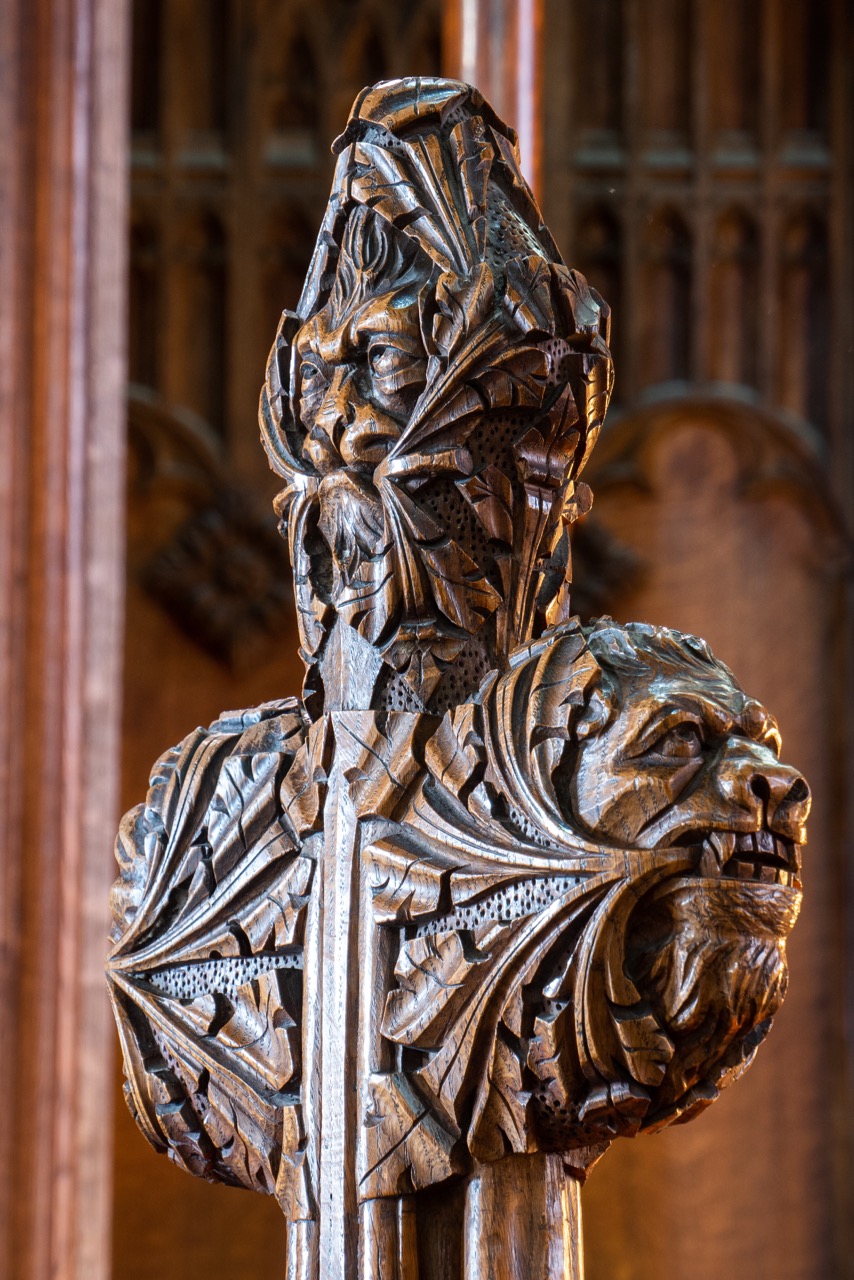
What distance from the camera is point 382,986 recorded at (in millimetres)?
460

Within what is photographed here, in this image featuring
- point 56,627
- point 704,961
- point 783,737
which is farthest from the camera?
point 783,737

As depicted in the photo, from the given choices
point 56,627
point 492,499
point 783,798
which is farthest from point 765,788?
point 56,627

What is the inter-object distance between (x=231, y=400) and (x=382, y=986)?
2.96 m

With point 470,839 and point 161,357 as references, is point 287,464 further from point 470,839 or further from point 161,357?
point 161,357

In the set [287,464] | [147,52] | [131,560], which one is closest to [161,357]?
[131,560]

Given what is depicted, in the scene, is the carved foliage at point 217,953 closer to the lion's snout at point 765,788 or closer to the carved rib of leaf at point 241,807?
the carved rib of leaf at point 241,807

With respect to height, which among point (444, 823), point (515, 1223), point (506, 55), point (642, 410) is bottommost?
point (515, 1223)

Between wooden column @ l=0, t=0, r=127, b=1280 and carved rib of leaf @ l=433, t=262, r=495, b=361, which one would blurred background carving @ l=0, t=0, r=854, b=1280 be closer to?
wooden column @ l=0, t=0, r=127, b=1280

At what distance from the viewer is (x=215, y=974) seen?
51 centimetres

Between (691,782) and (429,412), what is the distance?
12 centimetres

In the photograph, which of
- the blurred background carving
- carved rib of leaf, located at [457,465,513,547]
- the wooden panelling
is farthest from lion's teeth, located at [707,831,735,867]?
the wooden panelling

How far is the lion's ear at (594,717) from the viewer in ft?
1.45

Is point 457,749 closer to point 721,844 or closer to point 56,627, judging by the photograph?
point 721,844

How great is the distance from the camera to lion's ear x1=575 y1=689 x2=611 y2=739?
1.45 ft
